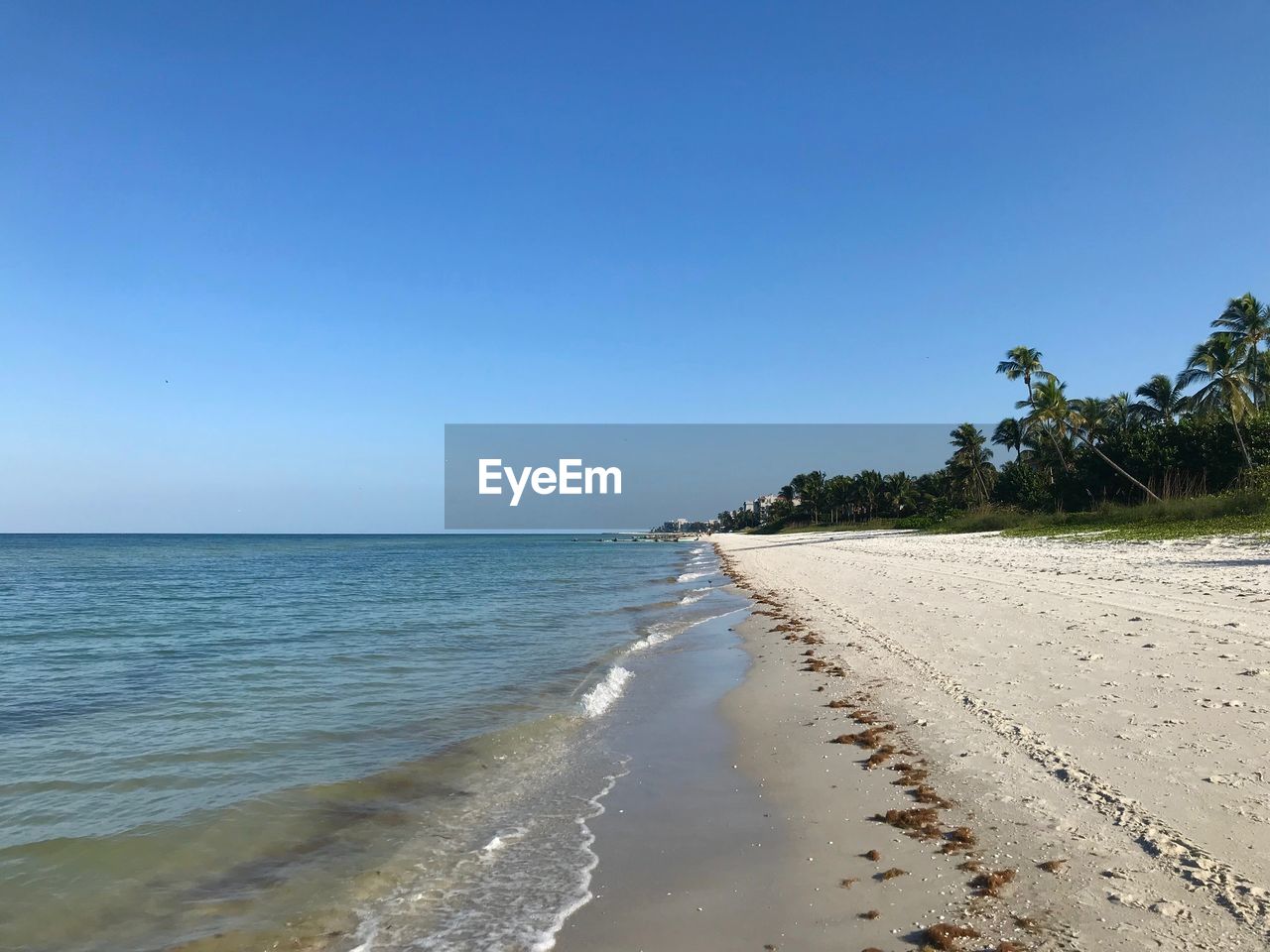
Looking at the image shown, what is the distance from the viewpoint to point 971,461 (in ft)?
276

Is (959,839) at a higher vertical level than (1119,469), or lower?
lower

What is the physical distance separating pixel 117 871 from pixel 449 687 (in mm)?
6435

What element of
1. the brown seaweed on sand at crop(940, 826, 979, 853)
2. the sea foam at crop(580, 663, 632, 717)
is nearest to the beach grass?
the sea foam at crop(580, 663, 632, 717)

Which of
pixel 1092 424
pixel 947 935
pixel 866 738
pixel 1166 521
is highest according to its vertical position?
pixel 1092 424

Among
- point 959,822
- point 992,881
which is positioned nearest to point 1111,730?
point 959,822

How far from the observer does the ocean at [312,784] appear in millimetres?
4836

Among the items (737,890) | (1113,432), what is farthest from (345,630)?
(1113,432)

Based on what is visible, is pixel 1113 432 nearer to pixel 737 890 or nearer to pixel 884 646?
pixel 884 646

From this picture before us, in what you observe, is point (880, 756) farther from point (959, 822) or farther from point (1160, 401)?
point (1160, 401)

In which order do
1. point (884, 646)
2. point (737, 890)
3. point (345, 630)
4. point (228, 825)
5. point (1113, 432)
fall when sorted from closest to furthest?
point (737, 890)
point (228, 825)
point (884, 646)
point (345, 630)
point (1113, 432)

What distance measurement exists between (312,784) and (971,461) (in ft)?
289

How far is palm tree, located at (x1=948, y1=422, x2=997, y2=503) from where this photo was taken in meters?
83.8

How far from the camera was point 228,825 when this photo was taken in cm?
644

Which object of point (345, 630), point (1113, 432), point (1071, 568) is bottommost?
point (345, 630)
